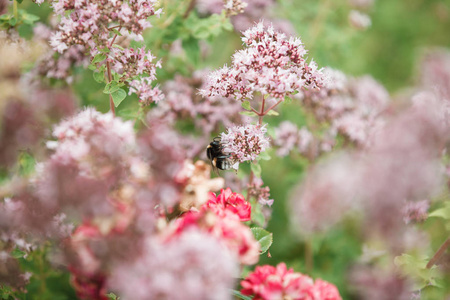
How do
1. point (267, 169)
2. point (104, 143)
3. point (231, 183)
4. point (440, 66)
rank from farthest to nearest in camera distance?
point (267, 169), point (231, 183), point (440, 66), point (104, 143)

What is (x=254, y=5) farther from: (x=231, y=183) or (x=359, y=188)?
(x=359, y=188)

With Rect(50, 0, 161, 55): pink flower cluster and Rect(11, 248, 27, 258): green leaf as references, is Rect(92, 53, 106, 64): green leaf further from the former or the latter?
Rect(11, 248, 27, 258): green leaf

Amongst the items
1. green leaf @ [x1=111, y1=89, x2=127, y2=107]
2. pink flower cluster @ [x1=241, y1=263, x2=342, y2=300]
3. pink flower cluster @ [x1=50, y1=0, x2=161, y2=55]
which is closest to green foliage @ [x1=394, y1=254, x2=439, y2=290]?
pink flower cluster @ [x1=241, y1=263, x2=342, y2=300]

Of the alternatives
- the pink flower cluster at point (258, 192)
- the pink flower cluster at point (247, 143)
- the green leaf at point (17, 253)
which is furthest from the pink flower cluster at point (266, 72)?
the green leaf at point (17, 253)

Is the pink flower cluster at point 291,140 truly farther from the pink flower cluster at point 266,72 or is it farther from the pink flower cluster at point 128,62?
the pink flower cluster at point 128,62

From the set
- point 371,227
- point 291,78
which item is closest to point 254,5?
point 291,78
